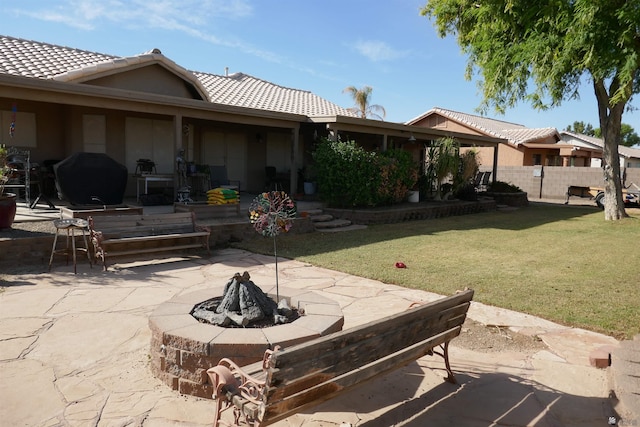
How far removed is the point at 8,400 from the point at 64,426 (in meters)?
0.60

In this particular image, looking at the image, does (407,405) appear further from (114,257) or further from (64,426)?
(114,257)

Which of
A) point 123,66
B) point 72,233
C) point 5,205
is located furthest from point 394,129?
point 5,205

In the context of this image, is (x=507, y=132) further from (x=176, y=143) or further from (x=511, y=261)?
(x=176, y=143)

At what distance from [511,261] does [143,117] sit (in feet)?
31.7

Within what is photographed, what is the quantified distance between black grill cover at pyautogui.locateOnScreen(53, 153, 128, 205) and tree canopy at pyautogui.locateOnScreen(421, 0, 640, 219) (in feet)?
35.6

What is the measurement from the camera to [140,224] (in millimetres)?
7438

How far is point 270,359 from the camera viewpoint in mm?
2168

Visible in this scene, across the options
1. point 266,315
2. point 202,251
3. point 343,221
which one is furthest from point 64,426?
point 343,221

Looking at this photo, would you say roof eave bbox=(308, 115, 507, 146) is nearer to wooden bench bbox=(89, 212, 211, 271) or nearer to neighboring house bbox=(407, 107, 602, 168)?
wooden bench bbox=(89, 212, 211, 271)

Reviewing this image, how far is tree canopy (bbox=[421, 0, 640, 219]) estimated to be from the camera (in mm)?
11406

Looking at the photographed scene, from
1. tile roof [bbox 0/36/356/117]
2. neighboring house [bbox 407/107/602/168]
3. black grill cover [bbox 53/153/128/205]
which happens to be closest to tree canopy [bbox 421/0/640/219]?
tile roof [bbox 0/36/356/117]

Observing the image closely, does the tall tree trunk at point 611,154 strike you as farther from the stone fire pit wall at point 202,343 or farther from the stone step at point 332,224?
the stone fire pit wall at point 202,343

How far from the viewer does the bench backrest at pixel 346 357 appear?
2.25 meters

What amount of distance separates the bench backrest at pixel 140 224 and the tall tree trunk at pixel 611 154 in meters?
12.9
